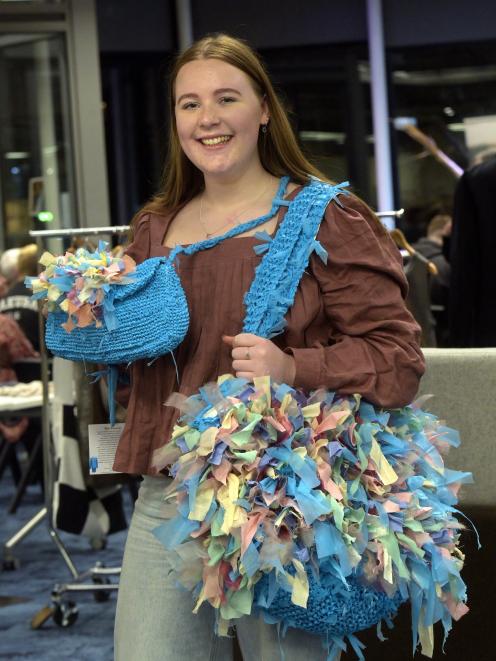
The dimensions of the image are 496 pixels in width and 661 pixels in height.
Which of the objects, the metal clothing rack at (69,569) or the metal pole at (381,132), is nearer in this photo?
the metal clothing rack at (69,569)

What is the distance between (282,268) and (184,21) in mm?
9251

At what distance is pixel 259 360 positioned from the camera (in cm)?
185

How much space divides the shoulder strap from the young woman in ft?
0.07

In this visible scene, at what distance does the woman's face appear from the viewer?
2.03m

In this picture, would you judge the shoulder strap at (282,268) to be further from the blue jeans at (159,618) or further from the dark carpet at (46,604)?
the dark carpet at (46,604)

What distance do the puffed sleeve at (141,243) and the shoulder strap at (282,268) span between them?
28 centimetres

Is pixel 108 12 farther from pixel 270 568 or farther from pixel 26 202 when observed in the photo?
pixel 270 568

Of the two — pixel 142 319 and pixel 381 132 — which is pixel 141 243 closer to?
pixel 142 319

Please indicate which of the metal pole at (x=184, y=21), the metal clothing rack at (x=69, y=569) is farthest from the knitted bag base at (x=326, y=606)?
the metal pole at (x=184, y=21)

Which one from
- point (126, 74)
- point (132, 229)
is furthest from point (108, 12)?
point (132, 229)

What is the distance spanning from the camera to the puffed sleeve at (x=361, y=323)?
6.27 feet

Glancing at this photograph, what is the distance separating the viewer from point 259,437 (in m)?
1.82

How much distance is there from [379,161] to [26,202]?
11.7 feet

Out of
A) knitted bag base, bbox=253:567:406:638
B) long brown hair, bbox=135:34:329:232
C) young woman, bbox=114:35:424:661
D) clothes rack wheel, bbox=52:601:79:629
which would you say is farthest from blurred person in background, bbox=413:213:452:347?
knitted bag base, bbox=253:567:406:638
